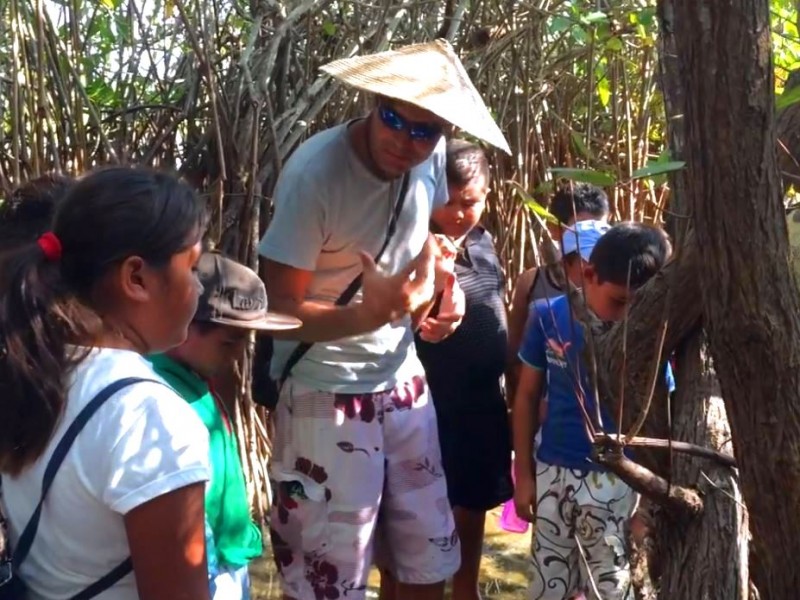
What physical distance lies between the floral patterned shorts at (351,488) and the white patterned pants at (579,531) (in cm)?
31

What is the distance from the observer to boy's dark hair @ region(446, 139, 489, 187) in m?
2.92

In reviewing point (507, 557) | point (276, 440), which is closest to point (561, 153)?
point (507, 557)

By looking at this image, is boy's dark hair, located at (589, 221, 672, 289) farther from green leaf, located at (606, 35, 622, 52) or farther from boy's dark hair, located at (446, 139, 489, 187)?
green leaf, located at (606, 35, 622, 52)

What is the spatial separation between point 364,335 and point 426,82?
1.76 ft

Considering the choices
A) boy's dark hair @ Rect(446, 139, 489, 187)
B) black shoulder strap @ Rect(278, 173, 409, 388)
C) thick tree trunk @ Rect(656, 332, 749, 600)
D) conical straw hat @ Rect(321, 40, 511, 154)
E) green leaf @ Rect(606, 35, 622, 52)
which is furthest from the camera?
green leaf @ Rect(606, 35, 622, 52)

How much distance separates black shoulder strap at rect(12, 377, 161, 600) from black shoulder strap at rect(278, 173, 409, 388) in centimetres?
111

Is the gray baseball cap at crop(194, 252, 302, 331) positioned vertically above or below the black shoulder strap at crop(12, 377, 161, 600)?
above

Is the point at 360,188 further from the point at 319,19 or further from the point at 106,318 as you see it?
the point at 319,19

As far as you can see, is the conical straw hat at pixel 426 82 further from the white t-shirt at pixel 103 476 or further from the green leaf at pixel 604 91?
the green leaf at pixel 604 91

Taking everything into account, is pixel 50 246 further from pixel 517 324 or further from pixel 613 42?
pixel 613 42

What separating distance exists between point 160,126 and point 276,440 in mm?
1656

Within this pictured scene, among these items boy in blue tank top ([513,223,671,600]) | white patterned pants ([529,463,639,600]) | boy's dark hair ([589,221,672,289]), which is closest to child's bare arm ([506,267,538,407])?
boy in blue tank top ([513,223,671,600])

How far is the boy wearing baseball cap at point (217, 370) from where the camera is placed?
185 cm

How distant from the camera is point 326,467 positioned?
2.49 m
